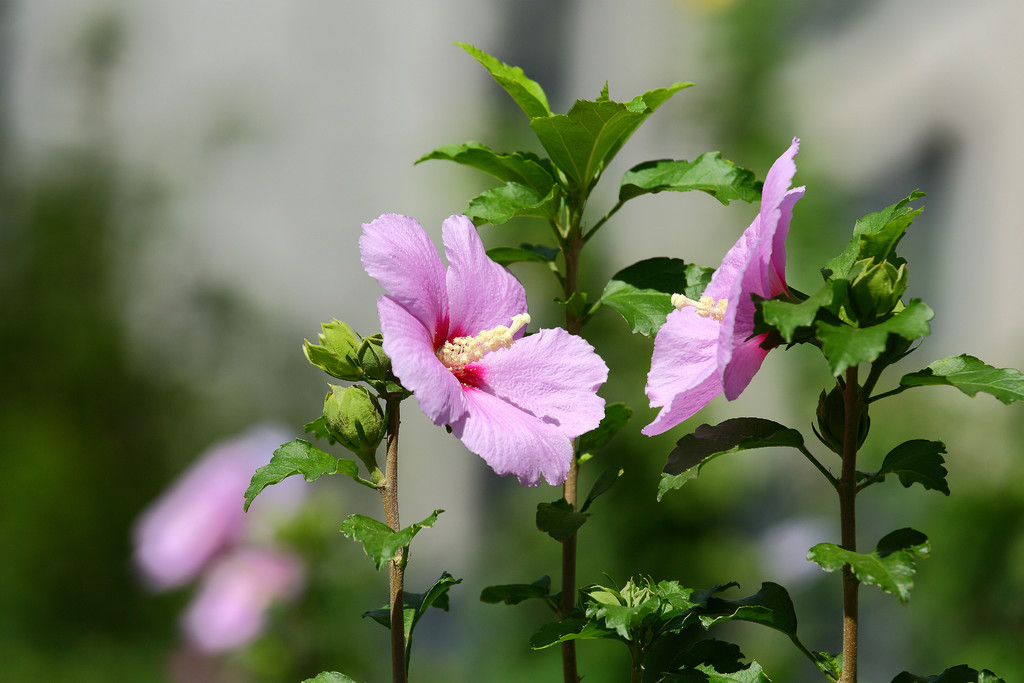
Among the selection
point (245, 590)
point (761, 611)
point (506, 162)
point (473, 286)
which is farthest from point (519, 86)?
point (245, 590)

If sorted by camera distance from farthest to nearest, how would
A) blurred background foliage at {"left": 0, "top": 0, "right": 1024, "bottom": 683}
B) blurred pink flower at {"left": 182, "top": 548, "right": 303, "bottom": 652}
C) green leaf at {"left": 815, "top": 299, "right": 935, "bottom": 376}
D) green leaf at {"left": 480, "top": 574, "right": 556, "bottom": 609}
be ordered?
blurred background foliage at {"left": 0, "top": 0, "right": 1024, "bottom": 683}, blurred pink flower at {"left": 182, "top": 548, "right": 303, "bottom": 652}, green leaf at {"left": 480, "top": 574, "right": 556, "bottom": 609}, green leaf at {"left": 815, "top": 299, "right": 935, "bottom": 376}

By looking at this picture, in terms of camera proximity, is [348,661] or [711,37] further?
[711,37]

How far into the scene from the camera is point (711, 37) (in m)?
2.82

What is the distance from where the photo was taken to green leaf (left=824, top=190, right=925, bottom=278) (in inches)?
19.6

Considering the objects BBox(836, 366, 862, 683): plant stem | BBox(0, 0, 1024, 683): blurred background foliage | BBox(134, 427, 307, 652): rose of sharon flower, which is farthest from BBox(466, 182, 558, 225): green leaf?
BBox(0, 0, 1024, 683): blurred background foliage

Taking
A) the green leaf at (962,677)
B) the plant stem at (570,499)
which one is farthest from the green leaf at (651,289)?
the green leaf at (962,677)

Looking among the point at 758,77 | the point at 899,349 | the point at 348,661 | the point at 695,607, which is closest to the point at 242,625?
the point at 348,661

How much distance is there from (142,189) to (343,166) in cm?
65

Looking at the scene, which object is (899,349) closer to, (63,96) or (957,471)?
(957,471)

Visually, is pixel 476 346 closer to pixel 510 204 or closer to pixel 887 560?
pixel 510 204

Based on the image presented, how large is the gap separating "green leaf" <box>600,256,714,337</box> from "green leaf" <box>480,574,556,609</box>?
19 cm

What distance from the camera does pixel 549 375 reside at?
556 millimetres

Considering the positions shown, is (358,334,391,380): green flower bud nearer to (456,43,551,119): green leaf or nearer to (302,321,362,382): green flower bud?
(302,321,362,382): green flower bud

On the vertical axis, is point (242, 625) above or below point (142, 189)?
below
